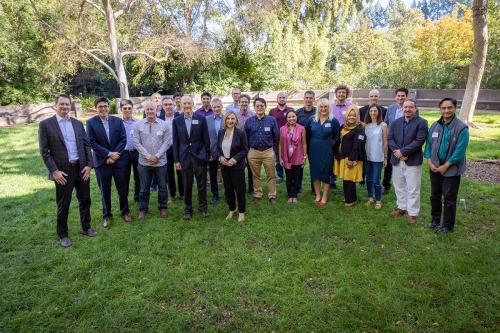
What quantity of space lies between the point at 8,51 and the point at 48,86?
9.07 ft

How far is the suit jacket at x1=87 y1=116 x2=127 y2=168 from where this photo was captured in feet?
14.6

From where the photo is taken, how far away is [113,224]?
4.77m

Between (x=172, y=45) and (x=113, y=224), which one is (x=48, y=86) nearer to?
(x=172, y=45)

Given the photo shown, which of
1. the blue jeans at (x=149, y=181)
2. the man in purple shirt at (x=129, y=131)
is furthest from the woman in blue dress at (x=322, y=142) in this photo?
the man in purple shirt at (x=129, y=131)

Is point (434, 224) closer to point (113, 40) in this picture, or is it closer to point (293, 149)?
point (293, 149)

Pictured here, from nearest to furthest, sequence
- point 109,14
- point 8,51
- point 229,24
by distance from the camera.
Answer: point 109,14, point 8,51, point 229,24

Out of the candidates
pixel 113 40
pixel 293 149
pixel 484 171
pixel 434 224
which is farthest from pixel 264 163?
pixel 113 40

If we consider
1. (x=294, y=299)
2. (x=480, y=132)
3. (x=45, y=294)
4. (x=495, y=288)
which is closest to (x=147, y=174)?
(x=45, y=294)

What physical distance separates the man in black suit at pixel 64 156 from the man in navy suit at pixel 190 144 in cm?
125

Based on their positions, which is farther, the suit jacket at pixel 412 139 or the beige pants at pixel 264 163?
the beige pants at pixel 264 163

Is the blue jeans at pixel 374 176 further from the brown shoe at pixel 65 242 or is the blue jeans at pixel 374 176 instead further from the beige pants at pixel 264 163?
the brown shoe at pixel 65 242

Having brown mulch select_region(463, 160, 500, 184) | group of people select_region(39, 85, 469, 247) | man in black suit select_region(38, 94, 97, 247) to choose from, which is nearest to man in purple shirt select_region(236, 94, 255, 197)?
group of people select_region(39, 85, 469, 247)

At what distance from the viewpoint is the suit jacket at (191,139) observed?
15.6 feet

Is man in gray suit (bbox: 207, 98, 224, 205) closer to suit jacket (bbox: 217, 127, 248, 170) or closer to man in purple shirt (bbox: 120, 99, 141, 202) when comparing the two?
suit jacket (bbox: 217, 127, 248, 170)
